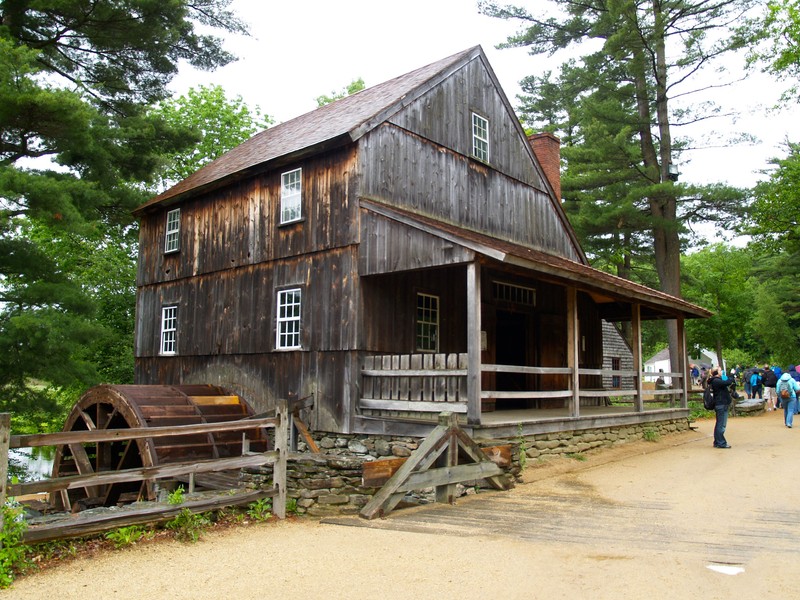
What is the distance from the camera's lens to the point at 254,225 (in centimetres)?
1490

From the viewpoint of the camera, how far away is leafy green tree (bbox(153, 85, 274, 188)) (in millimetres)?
32844

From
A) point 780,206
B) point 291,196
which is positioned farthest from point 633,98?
point 291,196

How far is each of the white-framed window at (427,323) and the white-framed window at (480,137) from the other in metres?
3.92

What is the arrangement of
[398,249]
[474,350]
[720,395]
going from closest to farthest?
[474,350], [398,249], [720,395]

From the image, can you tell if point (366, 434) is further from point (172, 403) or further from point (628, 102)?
point (628, 102)

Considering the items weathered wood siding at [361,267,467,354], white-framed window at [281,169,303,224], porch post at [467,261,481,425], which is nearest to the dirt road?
porch post at [467,261,481,425]

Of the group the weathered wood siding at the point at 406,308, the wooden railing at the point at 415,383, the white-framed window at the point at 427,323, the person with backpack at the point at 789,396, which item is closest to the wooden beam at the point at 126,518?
the wooden railing at the point at 415,383

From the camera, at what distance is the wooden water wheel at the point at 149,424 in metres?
12.8

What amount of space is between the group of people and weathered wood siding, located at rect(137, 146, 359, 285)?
7775mm

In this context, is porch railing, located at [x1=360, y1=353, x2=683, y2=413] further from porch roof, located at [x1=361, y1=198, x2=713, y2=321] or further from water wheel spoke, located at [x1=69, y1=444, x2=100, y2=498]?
water wheel spoke, located at [x1=69, y1=444, x2=100, y2=498]

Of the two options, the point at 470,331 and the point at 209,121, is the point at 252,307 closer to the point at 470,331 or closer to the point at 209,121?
the point at 470,331

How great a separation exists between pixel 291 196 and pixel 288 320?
2571mm

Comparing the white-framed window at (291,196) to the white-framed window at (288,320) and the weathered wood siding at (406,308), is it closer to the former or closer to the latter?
the white-framed window at (288,320)

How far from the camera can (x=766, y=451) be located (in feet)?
44.8
